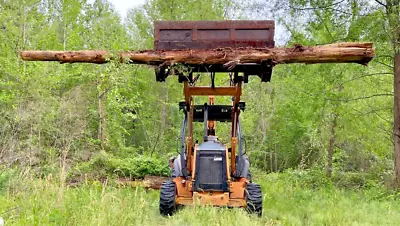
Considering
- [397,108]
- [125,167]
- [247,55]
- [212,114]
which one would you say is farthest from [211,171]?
[125,167]

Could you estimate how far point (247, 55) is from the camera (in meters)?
6.62

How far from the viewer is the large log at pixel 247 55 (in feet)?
21.9

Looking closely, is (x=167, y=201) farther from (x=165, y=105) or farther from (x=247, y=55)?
(x=165, y=105)

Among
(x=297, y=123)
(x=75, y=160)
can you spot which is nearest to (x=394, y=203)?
(x=75, y=160)

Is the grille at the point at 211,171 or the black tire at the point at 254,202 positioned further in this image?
the grille at the point at 211,171

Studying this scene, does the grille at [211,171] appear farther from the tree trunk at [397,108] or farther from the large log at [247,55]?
the tree trunk at [397,108]

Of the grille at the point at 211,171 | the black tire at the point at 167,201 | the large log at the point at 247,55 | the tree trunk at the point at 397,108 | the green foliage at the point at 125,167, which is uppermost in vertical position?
the large log at the point at 247,55

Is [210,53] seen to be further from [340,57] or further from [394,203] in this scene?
[394,203]

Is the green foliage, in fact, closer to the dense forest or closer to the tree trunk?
the dense forest

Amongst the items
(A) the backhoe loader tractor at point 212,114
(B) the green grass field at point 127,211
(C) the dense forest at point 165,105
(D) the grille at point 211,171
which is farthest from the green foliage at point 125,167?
(D) the grille at point 211,171

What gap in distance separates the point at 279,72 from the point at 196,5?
852cm

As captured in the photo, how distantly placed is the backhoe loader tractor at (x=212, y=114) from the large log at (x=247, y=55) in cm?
14

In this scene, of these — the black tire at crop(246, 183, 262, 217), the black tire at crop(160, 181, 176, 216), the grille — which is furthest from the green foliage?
the black tire at crop(246, 183, 262, 217)

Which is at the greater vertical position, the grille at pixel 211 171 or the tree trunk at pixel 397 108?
the tree trunk at pixel 397 108
